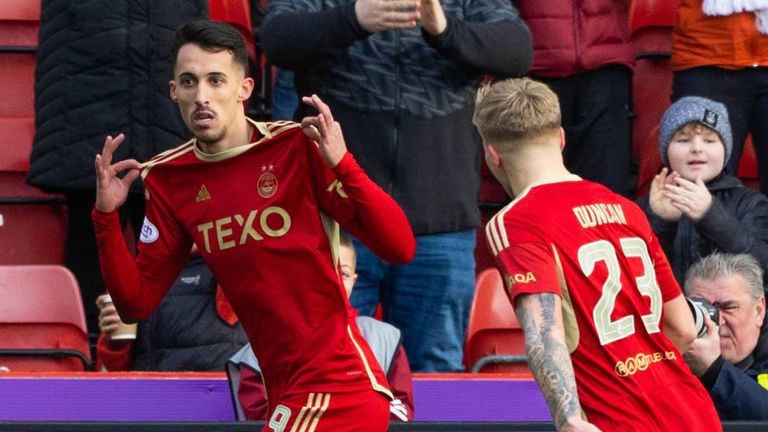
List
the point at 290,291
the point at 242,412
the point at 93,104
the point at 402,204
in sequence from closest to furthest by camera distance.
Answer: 1. the point at 290,291
2. the point at 242,412
3. the point at 402,204
4. the point at 93,104

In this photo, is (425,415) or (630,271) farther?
(425,415)

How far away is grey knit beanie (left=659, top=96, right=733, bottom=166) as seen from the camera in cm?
575

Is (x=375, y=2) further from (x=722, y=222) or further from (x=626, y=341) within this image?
(x=626, y=341)

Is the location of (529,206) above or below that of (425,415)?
above

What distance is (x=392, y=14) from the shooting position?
495cm

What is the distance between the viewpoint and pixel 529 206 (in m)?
3.53

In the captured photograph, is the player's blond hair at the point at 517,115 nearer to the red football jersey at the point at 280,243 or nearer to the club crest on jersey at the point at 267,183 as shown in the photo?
the red football jersey at the point at 280,243

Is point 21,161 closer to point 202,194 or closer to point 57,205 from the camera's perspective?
point 57,205

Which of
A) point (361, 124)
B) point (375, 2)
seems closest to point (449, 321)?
point (361, 124)

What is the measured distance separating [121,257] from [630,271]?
1.51m

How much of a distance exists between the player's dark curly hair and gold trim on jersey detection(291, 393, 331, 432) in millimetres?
1086

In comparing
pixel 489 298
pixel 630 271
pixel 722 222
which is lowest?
pixel 489 298

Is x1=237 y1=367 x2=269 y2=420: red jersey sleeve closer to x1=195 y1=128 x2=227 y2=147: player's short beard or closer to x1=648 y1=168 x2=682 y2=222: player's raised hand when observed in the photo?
x1=195 y1=128 x2=227 y2=147: player's short beard

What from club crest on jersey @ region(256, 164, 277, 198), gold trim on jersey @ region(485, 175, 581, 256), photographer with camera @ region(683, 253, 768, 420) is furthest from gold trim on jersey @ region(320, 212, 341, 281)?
photographer with camera @ region(683, 253, 768, 420)
